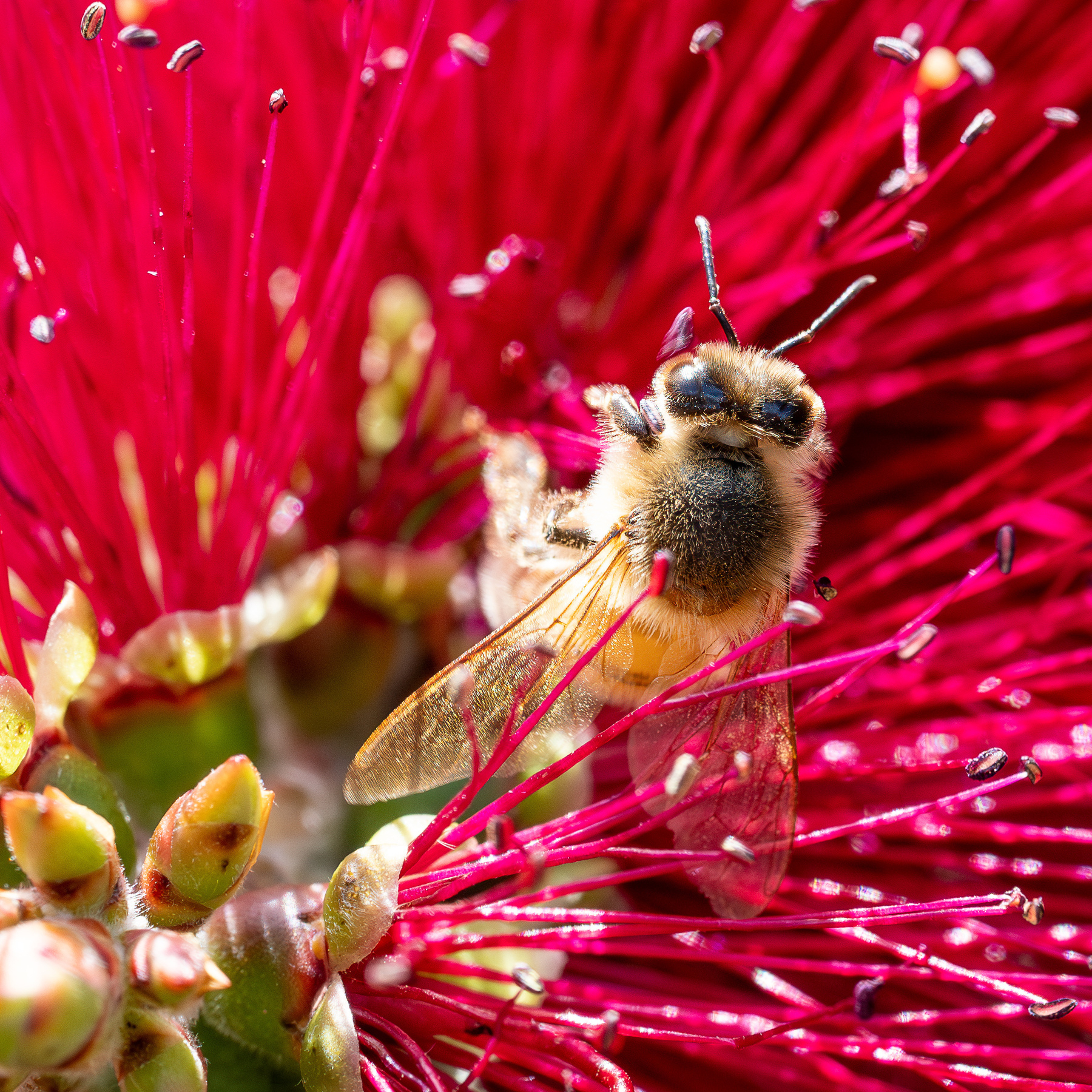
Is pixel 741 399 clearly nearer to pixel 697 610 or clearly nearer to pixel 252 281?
pixel 697 610

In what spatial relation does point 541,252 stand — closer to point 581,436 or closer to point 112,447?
point 581,436

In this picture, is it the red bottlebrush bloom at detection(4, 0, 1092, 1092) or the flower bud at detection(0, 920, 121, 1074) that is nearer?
the flower bud at detection(0, 920, 121, 1074)

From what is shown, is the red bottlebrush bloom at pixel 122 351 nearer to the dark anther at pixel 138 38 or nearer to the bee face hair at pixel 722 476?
the dark anther at pixel 138 38

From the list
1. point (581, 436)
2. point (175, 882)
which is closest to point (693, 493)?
point (581, 436)

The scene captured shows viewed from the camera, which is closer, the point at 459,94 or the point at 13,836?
the point at 13,836

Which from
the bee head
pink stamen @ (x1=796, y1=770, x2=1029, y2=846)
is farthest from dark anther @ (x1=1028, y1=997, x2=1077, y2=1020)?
the bee head

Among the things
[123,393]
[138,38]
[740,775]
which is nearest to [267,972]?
[740,775]

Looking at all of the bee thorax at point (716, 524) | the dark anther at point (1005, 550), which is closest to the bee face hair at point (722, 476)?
the bee thorax at point (716, 524)

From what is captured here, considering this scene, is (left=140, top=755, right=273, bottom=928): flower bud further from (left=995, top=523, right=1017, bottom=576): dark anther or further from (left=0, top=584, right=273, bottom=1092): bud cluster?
(left=995, top=523, right=1017, bottom=576): dark anther
